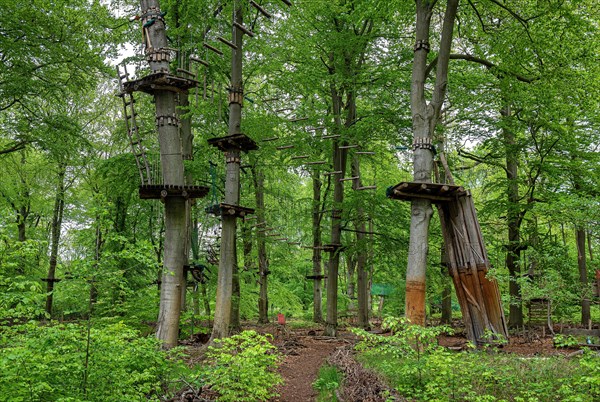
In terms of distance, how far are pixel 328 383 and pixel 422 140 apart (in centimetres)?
579

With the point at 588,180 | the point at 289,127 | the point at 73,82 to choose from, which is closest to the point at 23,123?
the point at 73,82

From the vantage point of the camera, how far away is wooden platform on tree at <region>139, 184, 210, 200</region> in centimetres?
930

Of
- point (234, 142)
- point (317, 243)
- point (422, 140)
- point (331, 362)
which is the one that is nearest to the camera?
point (331, 362)

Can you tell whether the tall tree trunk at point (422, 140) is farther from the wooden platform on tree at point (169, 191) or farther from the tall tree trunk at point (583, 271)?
the wooden platform on tree at point (169, 191)

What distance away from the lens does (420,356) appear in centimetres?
634

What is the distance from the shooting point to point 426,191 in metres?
9.51

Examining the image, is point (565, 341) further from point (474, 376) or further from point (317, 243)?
point (317, 243)

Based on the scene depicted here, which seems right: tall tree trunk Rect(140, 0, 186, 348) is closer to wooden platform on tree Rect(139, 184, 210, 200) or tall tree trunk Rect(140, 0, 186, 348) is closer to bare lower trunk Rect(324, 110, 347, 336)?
wooden platform on tree Rect(139, 184, 210, 200)

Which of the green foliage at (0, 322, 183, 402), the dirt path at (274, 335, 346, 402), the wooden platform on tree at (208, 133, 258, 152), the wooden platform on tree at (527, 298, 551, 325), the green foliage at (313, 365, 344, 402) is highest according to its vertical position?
the wooden platform on tree at (208, 133, 258, 152)

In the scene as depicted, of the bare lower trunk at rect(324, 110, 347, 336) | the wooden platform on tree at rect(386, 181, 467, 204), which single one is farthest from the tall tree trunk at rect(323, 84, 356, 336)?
the wooden platform on tree at rect(386, 181, 467, 204)

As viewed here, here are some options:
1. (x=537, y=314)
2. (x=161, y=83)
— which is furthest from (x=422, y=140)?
(x=537, y=314)

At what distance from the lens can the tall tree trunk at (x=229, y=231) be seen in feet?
33.4

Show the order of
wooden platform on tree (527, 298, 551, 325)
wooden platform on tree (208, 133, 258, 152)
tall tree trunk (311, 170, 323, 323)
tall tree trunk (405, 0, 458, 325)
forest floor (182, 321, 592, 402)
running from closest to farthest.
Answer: forest floor (182, 321, 592, 402) < tall tree trunk (405, 0, 458, 325) < wooden platform on tree (208, 133, 258, 152) < wooden platform on tree (527, 298, 551, 325) < tall tree trunk (311, 170, 323, 323)

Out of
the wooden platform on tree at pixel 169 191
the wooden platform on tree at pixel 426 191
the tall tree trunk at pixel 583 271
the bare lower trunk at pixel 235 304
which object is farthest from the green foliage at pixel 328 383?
the bare lower trunk at pixel 235 304
